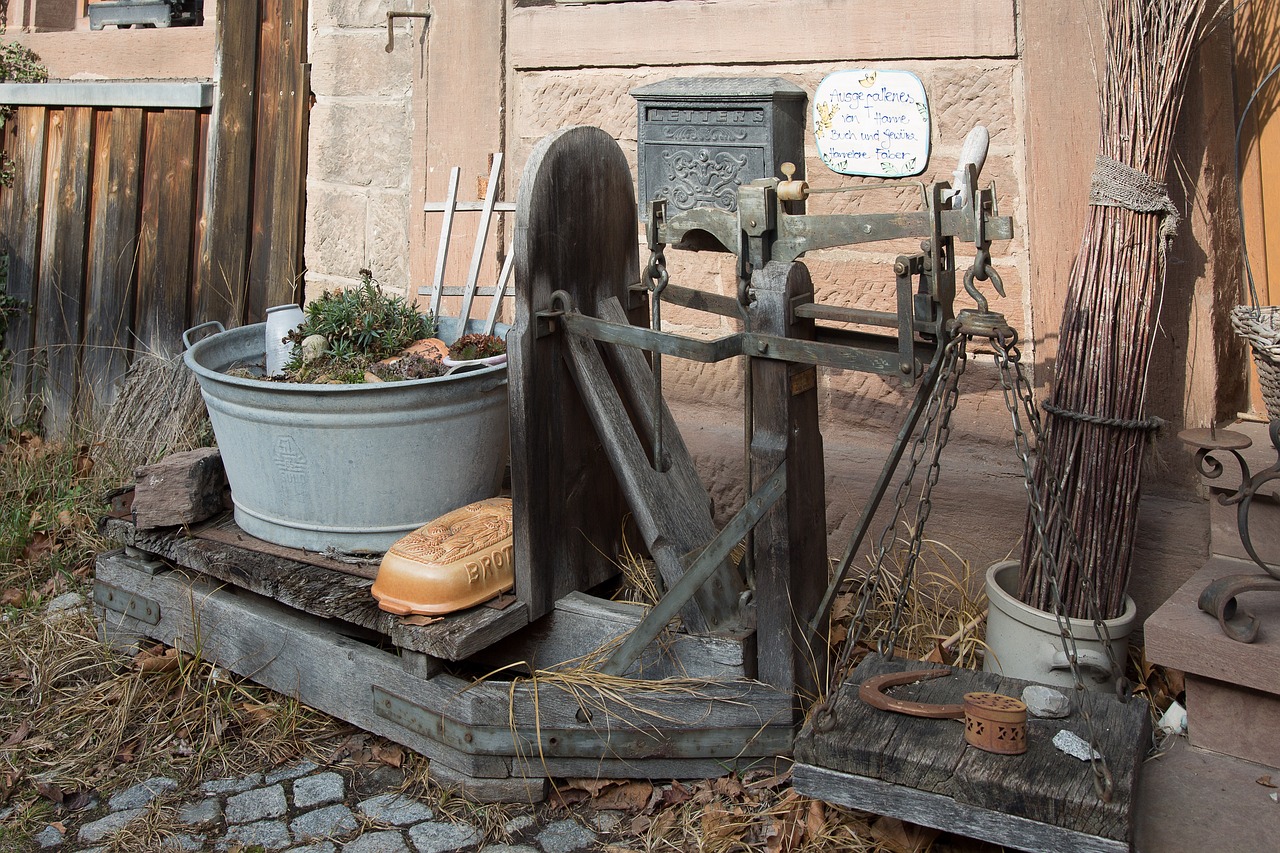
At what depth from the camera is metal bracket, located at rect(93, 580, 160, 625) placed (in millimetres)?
3967

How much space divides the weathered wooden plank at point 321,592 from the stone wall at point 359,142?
1.52 m

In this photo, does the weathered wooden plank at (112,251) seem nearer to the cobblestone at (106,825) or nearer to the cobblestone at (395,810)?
the cobblestone at (106,825)

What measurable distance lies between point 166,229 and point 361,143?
3.93 ft

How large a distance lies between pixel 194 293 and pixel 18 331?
117 centimetres

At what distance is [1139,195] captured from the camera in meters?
3.24

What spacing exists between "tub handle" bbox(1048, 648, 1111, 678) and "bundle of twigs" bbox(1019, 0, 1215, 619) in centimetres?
14

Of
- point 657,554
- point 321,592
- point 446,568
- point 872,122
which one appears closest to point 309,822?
point 321,592

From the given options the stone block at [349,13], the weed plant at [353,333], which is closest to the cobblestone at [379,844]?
the weed plant at [353,333]

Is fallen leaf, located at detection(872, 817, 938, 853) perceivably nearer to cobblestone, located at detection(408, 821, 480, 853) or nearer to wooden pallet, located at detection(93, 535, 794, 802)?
wooden pallet, located at detection(93, 535, 794, 802)

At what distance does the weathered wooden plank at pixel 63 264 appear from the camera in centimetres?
578

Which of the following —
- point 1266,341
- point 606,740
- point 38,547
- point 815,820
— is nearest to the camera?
point 815,820

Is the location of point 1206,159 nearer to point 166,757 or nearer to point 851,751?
point 851,751

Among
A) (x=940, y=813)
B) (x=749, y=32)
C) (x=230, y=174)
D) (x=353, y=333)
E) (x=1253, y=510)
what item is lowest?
(x=940, y=813)

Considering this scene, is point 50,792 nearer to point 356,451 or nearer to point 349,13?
point 356,451
